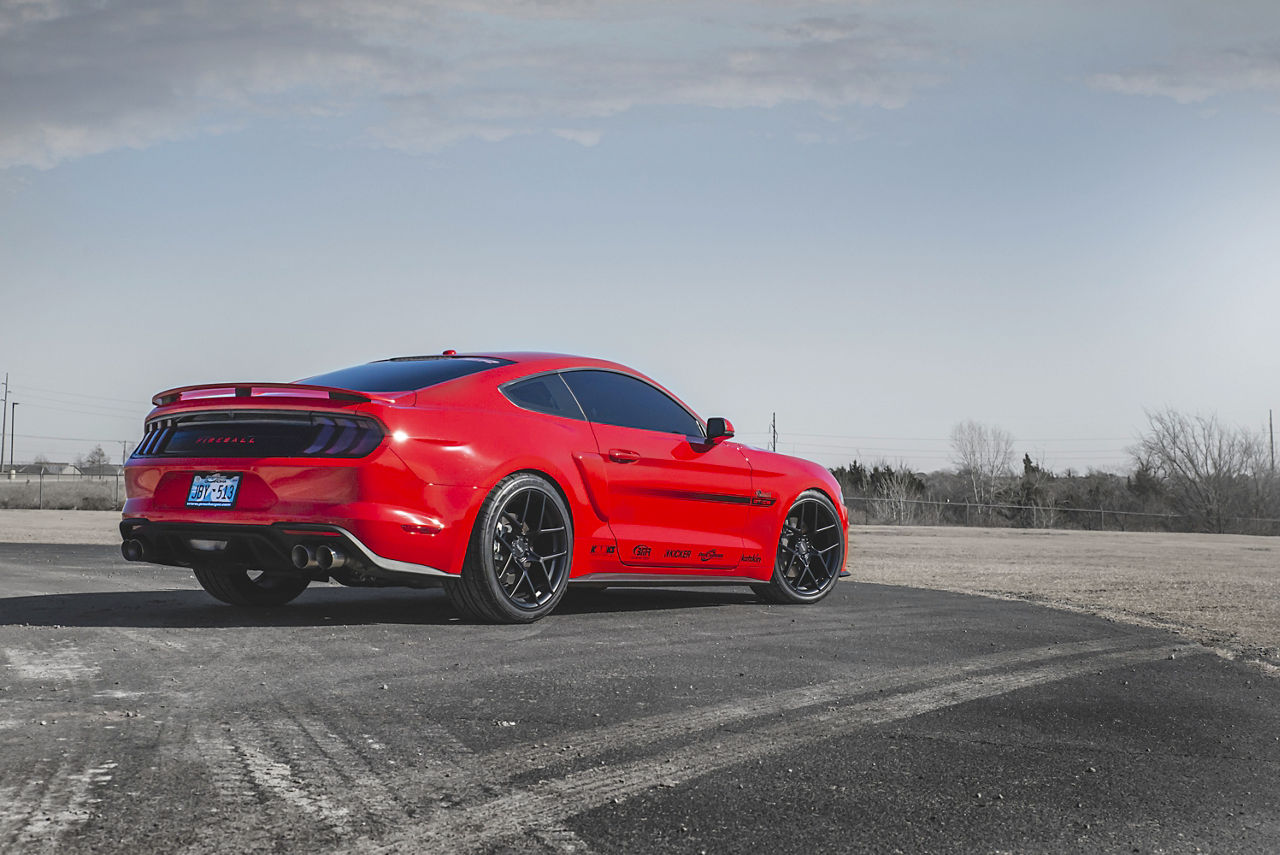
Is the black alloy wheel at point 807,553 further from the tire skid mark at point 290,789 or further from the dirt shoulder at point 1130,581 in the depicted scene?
the tire skid mark at point 290,789

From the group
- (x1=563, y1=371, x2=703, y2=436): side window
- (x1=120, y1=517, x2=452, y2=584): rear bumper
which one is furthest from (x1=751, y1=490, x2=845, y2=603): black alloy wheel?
(x1=120, y1=517, x2=452, y2=584): rear bumper

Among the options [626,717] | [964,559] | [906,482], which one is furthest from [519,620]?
[906,482]

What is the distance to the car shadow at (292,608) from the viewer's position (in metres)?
5.94

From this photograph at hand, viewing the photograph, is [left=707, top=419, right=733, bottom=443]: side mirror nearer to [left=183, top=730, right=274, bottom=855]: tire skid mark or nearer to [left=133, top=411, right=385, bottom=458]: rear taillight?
[left=133, top=411, right=385, bottom=458]: rear taillight

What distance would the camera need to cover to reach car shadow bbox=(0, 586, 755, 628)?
19.5 feet

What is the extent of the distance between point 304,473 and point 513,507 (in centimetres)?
115

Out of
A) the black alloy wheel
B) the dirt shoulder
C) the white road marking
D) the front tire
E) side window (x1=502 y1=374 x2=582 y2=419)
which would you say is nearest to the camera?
the white road marking

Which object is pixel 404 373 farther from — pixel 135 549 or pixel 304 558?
pixel 135 549

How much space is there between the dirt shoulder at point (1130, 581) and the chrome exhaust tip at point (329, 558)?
443cm

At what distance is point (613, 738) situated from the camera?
3457 millimetres

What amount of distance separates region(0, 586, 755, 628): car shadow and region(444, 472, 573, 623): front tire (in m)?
0.37

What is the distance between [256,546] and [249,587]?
1663 millimetres

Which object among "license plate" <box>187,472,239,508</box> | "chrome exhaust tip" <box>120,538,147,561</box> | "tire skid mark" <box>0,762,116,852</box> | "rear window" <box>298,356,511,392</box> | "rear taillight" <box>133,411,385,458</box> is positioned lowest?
"tire skid mark" <box>0,762,116,852</box>

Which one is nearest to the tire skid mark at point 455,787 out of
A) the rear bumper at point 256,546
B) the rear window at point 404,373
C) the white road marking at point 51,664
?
the white road marking at point 51,664
